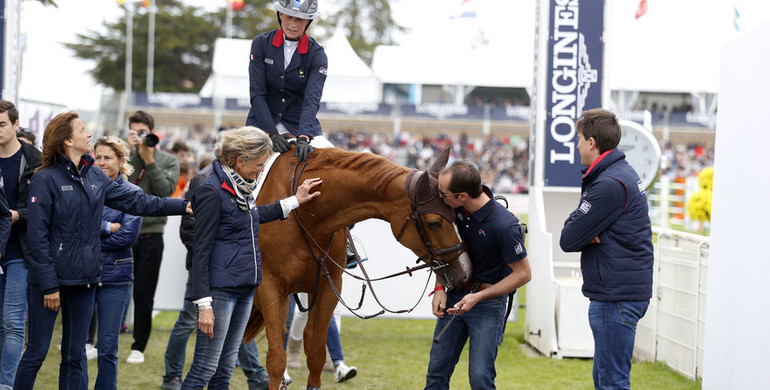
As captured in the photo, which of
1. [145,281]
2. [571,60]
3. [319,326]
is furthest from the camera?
[571,60]

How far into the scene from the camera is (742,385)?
4.27 m

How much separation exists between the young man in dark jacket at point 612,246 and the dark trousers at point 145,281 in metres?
4.14

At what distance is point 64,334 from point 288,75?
7.12ft

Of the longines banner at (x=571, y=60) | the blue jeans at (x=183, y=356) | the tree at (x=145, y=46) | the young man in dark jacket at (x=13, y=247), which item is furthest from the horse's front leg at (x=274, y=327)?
the tree at (x=145, y=46)

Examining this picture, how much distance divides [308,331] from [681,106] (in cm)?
4345

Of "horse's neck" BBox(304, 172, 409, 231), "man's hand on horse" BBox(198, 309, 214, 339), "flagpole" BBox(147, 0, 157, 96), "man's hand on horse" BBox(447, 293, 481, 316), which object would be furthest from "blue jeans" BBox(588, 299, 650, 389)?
"flagpole" BBox(147, 0, 157, 96)

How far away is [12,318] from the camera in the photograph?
4492 mm

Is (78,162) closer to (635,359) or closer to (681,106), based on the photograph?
(635,359)

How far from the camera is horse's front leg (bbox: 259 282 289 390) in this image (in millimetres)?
4629

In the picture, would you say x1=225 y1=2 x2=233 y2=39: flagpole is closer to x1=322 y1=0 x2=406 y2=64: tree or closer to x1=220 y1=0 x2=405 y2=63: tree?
x1=220 y1=0 x2=405 y2=63: tree

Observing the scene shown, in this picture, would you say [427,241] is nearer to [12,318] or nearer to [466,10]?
[12,318]

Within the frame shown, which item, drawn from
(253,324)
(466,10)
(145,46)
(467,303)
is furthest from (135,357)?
(145,46)

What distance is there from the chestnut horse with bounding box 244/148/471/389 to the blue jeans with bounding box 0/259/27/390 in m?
1.34

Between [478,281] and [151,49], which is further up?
[151,49]
